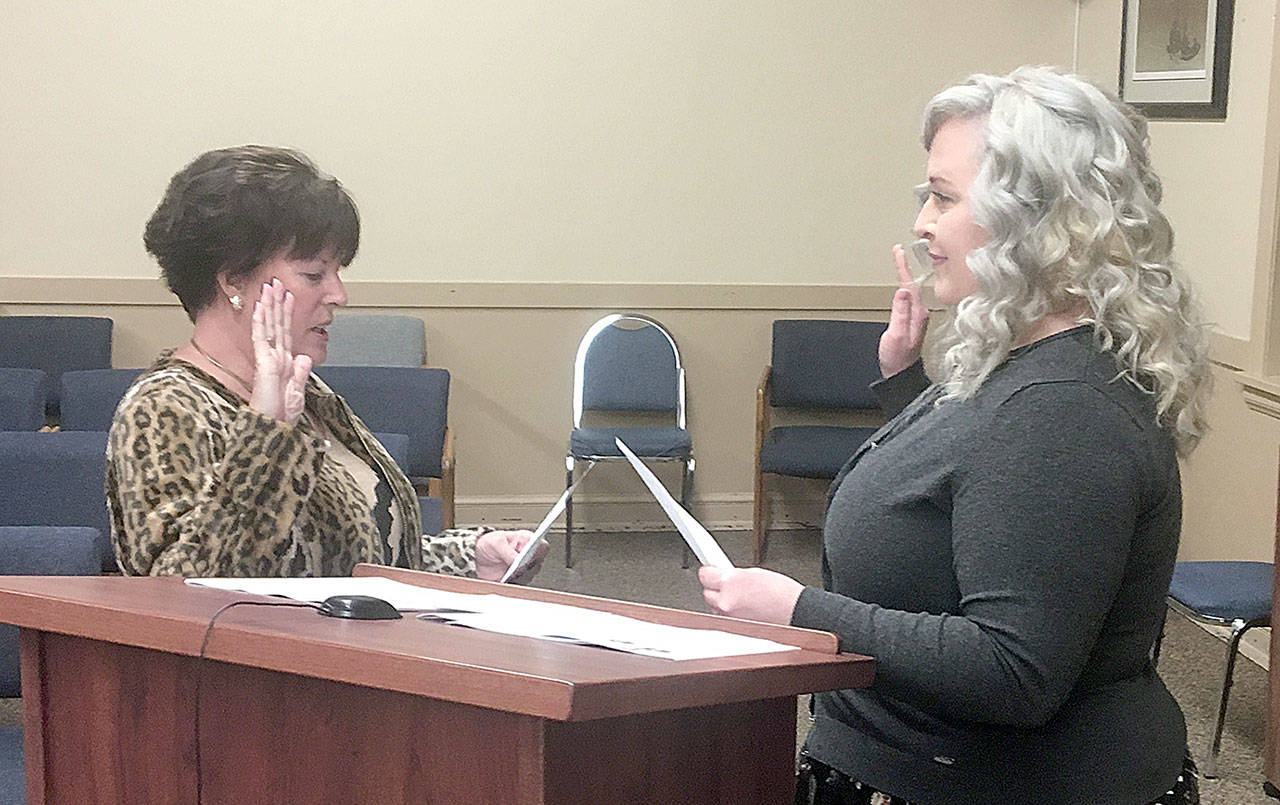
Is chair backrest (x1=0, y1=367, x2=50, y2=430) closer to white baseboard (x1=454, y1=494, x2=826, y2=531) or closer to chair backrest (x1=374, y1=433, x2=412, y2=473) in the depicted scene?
chair backrest (x1=374, y1=433, x2=412, y2=473)

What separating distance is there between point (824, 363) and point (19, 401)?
3.21m

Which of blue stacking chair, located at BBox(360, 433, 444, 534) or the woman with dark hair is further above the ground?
the woman with dark hair

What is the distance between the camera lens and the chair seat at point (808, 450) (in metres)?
5.82

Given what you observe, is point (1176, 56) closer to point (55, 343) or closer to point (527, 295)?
point (527, 295)

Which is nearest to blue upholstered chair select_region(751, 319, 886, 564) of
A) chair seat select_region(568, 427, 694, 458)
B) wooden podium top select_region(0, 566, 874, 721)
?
chair seat select_region(568, 427, 694, 458)

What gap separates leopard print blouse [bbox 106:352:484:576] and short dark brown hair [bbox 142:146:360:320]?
15 cm

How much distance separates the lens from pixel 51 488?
140 inches

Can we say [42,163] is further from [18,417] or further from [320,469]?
[320,469]

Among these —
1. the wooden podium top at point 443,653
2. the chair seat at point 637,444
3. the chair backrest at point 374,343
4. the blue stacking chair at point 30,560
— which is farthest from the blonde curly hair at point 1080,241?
the chair backrest at point 374,343

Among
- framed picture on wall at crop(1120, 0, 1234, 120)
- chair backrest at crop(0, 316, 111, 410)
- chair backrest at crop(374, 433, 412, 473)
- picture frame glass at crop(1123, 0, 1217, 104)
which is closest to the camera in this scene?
chair backrest at crop(374, 433, 412, 473)

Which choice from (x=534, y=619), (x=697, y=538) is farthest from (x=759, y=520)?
(x=534, y=619)

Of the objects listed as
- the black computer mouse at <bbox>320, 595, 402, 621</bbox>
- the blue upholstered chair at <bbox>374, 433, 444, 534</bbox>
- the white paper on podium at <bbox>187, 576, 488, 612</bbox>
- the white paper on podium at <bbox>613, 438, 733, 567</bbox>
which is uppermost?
the white paper on podium at <bbox>613, 438, 733, 567</bbox>

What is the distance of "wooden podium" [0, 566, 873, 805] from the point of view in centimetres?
119

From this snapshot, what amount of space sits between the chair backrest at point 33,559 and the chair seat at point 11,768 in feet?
0.25
